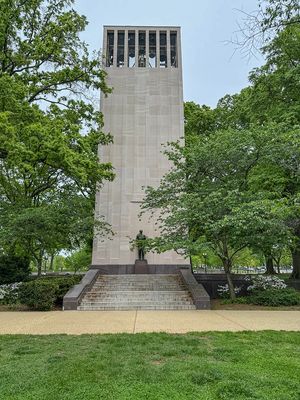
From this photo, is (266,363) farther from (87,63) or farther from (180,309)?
(87,63)

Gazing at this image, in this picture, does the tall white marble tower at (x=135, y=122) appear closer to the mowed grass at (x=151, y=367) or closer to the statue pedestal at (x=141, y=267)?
the statue pedestal at (x=141, y=267)

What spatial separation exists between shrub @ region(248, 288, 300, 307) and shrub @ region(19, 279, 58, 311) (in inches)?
293

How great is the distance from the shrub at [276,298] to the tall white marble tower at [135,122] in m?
9.44

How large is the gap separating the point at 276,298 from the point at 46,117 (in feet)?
38.4

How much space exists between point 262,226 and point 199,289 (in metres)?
3.88

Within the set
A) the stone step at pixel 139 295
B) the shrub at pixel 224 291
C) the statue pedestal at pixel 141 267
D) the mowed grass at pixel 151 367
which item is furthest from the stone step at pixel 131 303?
the statue pedestal at pixel 141 267

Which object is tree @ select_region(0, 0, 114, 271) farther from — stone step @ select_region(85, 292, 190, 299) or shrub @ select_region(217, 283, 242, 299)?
shrub @ select_region(217, 283, 242, 299)

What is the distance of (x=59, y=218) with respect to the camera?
14.4 metres

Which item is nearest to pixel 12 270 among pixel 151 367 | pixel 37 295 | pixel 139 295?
pixel 37 295

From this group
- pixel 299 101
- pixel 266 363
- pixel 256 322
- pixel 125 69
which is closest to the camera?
pixel 266 363

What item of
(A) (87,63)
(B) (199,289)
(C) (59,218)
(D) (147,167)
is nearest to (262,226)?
(B) (199,289)

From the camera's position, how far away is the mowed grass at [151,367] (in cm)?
346

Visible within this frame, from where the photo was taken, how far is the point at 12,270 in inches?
690

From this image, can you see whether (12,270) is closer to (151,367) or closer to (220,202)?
(220,202)
